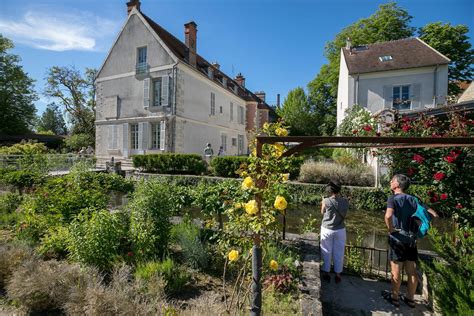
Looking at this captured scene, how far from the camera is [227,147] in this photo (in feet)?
73.7

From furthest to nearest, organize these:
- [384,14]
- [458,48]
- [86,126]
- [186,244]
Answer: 1. [86,126]
2. [384,14]
3. [458,48]
4. [186,244]

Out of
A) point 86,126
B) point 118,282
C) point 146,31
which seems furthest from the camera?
point 86,126

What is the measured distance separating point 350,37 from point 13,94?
39.7 metres

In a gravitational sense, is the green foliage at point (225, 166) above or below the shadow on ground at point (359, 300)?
above

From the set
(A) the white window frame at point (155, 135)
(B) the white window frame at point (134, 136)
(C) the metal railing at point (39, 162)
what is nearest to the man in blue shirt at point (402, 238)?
(C) the metal railing at point (39, 162)

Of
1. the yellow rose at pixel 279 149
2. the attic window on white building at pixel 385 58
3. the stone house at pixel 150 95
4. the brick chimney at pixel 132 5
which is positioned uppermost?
the brick chimney at pixel 132 5

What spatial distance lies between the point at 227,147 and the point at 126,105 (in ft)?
29.6

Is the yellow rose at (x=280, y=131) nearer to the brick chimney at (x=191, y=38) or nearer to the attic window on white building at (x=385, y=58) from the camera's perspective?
the brick chimney at (x=191, y=38)

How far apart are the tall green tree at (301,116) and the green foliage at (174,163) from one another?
1718 centimetres

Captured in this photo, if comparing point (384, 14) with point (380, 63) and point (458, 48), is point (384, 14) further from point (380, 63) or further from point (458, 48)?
point (380, 63)

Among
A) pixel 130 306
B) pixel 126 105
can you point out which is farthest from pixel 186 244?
pixel 126 105

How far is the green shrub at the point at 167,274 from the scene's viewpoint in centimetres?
276

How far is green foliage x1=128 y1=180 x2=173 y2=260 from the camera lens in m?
3.25

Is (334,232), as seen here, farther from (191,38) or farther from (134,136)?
(191,38)
